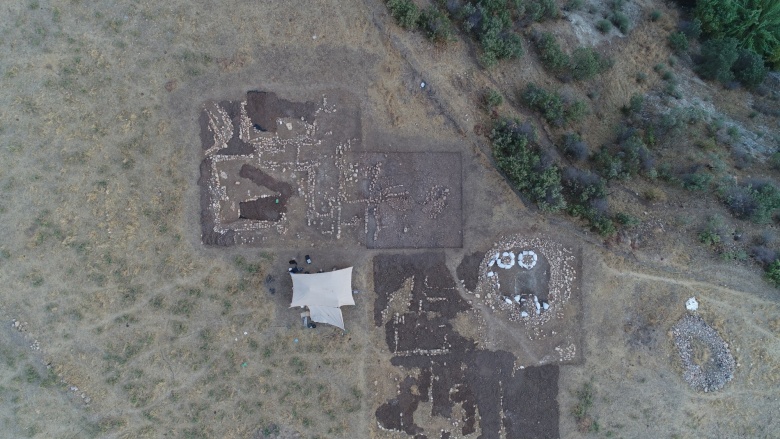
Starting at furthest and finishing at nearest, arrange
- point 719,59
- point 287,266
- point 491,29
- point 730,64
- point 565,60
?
point 730,64 → point 719,59 → point 565,60 → point 491,29 → point 287,266

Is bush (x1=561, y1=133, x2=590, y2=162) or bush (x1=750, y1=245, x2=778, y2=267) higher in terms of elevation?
bush (x1=561, y1=133, x2=590, y2=162)

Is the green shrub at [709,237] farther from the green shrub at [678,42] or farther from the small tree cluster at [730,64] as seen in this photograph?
the green shrub at [678,42]

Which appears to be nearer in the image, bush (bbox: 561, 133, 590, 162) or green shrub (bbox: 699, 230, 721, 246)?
green shrub (bbox: 699, 230, 721, 246)

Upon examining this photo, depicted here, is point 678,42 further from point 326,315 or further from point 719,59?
point 326,315

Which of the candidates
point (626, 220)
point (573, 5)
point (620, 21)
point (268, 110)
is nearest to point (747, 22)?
point (620, 21)

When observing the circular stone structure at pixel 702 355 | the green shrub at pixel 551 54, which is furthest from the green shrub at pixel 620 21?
the circular stone structure at pixel 702 355

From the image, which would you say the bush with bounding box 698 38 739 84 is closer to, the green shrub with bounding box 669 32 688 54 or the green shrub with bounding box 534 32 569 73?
the green shrub with bounding box 669 32 688 54

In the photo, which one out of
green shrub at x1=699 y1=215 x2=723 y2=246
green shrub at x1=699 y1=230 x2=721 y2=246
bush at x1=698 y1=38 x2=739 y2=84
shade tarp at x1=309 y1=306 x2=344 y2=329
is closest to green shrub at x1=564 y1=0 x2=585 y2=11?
bush at x1=698 y1=38 x2=739 y2=84
